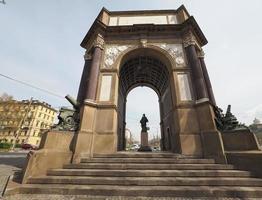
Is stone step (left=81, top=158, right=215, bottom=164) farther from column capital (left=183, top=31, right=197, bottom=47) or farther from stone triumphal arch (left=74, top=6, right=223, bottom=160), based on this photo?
column capital (left=183, top=31, right=197, bottom=47)

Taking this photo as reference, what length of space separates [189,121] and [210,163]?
243cm

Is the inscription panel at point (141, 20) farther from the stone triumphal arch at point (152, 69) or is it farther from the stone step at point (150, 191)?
the stone step at point (150, 191)

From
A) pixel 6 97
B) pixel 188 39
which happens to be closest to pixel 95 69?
pixel 188 39

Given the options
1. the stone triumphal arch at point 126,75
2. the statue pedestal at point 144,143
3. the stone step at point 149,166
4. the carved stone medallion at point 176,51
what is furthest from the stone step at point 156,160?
the statue pedestal at point 144,143

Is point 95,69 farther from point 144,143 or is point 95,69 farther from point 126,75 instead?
point 144,143

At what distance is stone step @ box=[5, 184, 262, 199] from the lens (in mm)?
4266

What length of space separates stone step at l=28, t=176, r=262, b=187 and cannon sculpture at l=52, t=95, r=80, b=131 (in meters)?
2.78

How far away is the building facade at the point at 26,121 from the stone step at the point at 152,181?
43415 millimetres

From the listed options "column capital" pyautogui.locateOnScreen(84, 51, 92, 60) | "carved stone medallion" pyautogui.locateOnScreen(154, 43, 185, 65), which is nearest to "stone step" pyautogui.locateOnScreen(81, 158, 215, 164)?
"carved stone medallion" pyautogui.locateOnScreen(154, 43, 185, 65)

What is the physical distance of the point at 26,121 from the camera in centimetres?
4981

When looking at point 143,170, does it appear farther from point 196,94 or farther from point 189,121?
point 196,94

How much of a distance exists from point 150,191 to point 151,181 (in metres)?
0.49

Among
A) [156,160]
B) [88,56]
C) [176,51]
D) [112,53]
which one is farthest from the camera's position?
[88,56]

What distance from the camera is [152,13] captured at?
12859 millimetres
